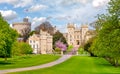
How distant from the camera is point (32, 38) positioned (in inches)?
6368

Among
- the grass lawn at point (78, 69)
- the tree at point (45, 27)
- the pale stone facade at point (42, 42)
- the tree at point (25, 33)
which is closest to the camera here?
the grass lawn at point (78, 69)

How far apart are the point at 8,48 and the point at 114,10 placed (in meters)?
32.2

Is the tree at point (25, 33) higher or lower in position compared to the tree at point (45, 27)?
lower

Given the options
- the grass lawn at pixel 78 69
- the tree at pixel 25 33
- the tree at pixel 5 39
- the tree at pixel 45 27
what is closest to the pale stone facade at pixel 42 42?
the tree at pixel 45 27

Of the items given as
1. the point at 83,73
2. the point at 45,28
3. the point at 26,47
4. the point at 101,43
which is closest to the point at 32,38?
the point at 45,28

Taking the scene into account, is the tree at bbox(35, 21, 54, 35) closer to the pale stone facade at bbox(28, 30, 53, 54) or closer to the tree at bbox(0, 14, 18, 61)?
the pale stone facade at bbox(28, 30, 53, 54)

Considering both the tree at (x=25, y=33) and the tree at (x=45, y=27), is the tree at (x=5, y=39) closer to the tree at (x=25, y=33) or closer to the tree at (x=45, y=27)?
the tree at (x=45, y=27)

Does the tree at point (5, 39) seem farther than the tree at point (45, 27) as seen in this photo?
No

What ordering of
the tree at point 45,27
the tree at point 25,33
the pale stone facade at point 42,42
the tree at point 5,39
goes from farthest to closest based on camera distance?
1. the tree at point 25,33
2. the tree at point 45,27
3. the pale stone facade at point 42,42
4. the tree at point 5,39

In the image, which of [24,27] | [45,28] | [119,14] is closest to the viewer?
[119,14]

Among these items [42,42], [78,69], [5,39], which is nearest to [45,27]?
[42,42]

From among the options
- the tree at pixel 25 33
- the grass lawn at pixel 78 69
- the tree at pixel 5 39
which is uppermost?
the tree at pixel 25 33

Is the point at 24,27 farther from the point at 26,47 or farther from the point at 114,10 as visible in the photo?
the point at 114,10

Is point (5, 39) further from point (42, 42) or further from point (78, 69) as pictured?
point (42, 42)
